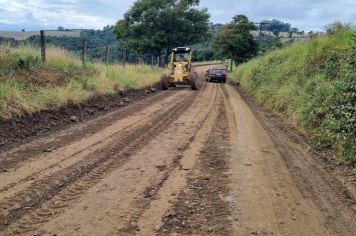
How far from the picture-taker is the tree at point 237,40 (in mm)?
62250

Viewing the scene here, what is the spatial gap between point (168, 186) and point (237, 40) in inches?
2242

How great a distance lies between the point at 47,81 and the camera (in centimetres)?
1441

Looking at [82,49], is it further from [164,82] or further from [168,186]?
[168,186]

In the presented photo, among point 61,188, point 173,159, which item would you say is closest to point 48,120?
point 173,159

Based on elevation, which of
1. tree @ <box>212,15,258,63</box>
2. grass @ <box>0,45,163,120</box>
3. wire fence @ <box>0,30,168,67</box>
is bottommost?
grass @ <box>0,45,163,120</box>

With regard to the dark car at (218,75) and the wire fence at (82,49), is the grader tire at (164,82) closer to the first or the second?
the wire fence at (82,49)

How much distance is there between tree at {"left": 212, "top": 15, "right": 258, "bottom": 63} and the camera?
204 feet

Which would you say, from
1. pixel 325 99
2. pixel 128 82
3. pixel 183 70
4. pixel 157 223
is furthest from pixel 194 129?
pixel 183 70

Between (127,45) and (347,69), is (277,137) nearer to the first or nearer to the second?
(347,69)

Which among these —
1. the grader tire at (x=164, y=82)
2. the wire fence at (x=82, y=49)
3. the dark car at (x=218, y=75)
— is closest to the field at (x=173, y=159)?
the wire fence at (x=82, y=49)

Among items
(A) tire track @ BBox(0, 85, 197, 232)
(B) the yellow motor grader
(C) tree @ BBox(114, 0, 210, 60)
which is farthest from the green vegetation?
(C) tree @ BBox(114, 0, 210, 60)

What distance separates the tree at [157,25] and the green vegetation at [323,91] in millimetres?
28564

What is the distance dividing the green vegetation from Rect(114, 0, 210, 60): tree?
28.6 m

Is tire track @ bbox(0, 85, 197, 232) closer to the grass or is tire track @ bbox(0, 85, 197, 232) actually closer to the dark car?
the grass
